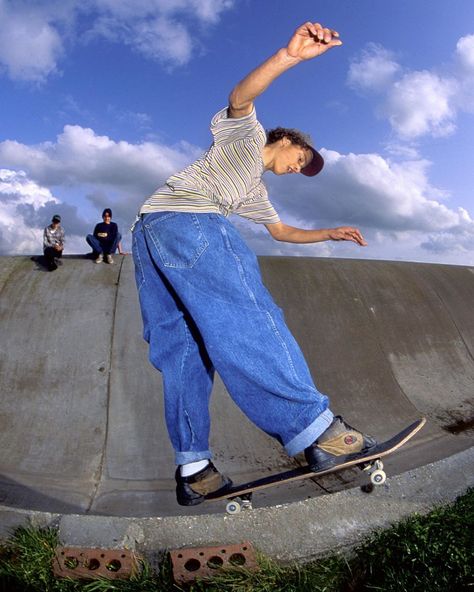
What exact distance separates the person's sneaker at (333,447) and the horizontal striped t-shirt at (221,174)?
1.01m

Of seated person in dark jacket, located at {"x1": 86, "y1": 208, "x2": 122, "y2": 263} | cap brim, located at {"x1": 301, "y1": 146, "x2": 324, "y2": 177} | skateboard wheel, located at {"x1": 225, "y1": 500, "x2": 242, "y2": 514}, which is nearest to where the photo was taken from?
skateboard wheel, located at {"x1": 225, "y1": 500, "x2": 242, "y2": 514}

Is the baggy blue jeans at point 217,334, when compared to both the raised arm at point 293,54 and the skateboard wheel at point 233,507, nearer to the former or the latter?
the skateboard wheel at point 233,507

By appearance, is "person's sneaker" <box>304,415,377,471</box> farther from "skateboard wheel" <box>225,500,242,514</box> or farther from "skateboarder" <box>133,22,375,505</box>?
"skateboard wheel" <box>225,500,242,514</box>

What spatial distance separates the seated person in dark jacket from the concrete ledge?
478cm

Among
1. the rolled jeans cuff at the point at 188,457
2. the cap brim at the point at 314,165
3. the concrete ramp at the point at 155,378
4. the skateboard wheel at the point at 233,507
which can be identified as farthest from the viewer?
the concrete ramp at the point at 155,378

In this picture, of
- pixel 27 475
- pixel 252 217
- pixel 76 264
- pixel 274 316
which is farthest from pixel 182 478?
pixel 76 264

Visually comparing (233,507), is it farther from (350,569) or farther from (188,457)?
(350,569)

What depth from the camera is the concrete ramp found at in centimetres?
425

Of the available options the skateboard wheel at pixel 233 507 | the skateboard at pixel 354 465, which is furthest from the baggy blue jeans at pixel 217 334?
the skateboard wheel at pixel 233 507

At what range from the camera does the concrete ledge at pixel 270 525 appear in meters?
2.35

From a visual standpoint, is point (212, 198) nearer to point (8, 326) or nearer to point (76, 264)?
point (8, 326)

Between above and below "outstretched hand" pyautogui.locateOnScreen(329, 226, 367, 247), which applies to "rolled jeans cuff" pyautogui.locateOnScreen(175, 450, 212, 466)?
below

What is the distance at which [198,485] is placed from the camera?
227cm

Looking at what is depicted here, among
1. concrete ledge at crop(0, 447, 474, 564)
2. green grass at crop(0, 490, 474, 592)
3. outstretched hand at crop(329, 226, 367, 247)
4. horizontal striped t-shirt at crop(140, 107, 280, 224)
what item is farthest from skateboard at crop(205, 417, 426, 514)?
horizontal striped t-shirt at crop(140, 107, 280, 224)
